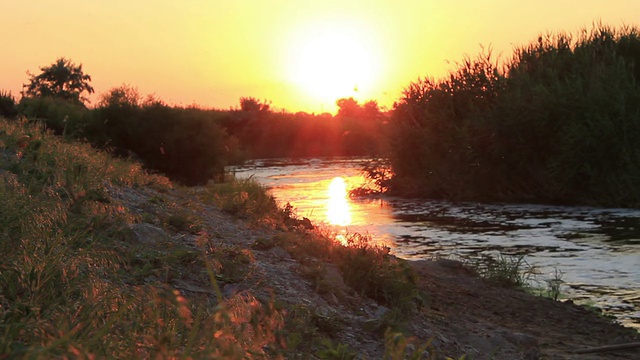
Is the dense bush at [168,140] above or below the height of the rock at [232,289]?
above

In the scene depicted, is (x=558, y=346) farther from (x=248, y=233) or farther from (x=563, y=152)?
(x=563, y=152)

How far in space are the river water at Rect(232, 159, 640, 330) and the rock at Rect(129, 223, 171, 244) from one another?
18.1 feet

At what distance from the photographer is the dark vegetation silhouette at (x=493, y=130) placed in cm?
2494

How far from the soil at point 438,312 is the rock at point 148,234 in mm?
158

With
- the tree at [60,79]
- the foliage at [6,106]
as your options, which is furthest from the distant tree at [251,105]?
the foliage at [6,106]

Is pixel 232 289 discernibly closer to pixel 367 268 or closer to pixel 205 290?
pixel 205 290

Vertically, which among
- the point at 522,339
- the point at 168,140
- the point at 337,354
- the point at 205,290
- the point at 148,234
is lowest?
the point at 522,339

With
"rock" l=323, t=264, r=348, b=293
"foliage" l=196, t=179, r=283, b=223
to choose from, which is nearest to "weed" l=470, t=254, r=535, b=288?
"foliage" l=196, t=179, r=283, b=223

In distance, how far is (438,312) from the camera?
26.0ft

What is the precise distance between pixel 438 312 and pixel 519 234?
10566 millimetres

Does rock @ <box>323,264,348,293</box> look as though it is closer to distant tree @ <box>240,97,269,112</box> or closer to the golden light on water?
the golden light on water

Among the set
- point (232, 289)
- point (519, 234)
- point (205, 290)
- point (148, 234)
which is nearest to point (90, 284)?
point (205, 290)

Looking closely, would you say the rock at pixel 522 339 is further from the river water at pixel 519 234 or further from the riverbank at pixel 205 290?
the river water at pixel 519 234

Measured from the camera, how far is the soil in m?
5.89
